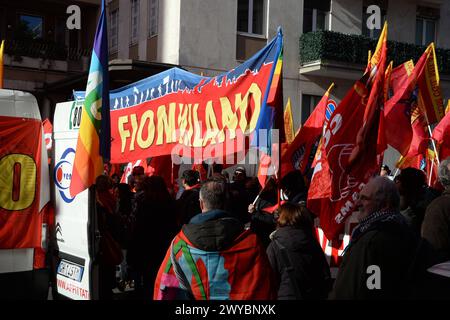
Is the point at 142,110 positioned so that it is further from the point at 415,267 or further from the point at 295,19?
the point at 295,19

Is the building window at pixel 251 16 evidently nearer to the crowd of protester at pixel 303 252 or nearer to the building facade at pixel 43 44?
the building facade at pixel 43 44

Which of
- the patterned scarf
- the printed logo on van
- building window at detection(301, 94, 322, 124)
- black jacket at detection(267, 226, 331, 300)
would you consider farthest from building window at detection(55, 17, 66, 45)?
the patterned scarf

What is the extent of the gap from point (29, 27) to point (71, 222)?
17.8 m

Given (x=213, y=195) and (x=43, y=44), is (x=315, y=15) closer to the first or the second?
(x=43, y=44)

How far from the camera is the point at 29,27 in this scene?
825 inches

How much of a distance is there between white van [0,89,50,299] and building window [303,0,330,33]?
50.3ft

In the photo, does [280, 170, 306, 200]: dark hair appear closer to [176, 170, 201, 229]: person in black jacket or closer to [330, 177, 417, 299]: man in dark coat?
[176, 170, 201, 229]: person in black jacket

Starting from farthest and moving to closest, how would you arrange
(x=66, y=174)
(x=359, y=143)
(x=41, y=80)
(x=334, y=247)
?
(x=41, y=80) < (x=334, y=247) < (x=359, y=143) < (x=66, y=174)

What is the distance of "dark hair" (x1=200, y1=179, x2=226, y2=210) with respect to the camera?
3.71 m

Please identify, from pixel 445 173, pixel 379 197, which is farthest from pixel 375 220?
pixel 445 173

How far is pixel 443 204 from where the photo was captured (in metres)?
A: 3.99

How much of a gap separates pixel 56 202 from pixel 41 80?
1571 centimetres

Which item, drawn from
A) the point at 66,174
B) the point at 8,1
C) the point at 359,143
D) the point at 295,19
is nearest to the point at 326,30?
the point at 295,19
